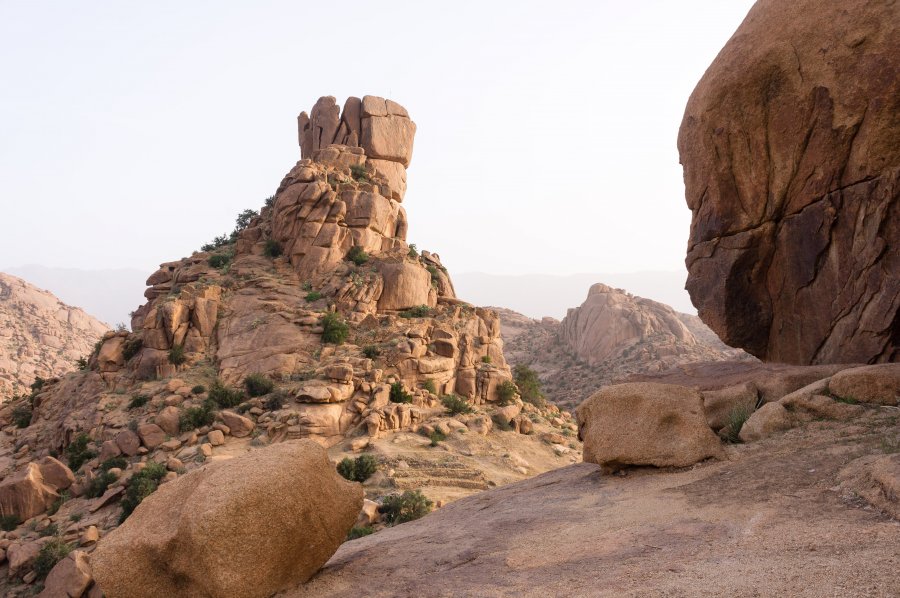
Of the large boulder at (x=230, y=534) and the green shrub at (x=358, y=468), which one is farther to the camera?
the green shrub at (x=358, y=468)

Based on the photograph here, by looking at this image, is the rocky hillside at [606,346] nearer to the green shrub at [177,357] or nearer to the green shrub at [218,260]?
the green shrub at [218,260]

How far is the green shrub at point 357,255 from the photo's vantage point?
32.9 meters

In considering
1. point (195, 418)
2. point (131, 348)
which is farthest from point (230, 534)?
point (131, 348)

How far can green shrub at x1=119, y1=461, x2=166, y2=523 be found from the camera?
19203mm

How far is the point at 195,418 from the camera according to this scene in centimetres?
2372

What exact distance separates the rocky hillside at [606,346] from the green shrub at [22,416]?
34.5m

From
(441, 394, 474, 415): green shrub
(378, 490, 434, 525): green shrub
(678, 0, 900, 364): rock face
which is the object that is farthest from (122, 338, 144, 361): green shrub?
(678, 0, 900, 364): rock face

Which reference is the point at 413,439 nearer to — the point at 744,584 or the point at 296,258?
the point at 296,258

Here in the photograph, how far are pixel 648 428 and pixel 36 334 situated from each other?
77551 millimetres

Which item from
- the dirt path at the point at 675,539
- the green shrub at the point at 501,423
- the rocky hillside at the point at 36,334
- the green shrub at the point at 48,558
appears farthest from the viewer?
the rocky hillside at the point at 36,334

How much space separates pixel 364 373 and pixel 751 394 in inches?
764

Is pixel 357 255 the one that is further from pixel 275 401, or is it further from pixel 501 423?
pixel 501 423

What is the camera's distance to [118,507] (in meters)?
19.8

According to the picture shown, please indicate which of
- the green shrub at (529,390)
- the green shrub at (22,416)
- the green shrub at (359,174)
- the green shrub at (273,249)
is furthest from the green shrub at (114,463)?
the green shrub at (359,174)
